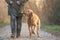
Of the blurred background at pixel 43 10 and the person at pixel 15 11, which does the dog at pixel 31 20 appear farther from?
the blurred background at pixel 43 10

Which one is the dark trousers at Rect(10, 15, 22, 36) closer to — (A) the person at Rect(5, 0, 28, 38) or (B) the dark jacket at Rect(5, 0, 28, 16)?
(A) the person at Rect(5, 0, 28, 38)

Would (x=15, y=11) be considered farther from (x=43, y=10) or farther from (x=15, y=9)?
(x=43, y=10)

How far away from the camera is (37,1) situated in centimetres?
2227

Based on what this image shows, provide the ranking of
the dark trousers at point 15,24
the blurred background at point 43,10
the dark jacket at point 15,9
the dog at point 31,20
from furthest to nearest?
the blurred background at point 43,10
the dark trousers at point 15,24
the dark jacket at point 15,9
the dog at point 31,20

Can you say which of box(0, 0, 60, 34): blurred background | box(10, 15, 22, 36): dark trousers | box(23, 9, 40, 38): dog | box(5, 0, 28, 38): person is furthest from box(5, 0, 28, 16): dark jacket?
box(0, 0, 60, 34): blurred background

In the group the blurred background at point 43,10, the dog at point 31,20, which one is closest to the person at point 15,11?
the dog at point 31,20

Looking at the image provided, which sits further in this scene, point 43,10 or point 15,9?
point 43,10

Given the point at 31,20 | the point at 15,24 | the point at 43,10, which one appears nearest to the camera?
the point at 31,20

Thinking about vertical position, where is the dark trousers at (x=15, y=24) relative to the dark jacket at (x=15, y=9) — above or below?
below

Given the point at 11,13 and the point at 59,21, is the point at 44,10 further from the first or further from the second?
the point at 11,13

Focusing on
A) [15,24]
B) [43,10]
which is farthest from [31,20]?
[43,10]

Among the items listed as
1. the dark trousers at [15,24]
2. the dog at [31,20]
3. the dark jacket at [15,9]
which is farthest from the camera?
the dark trousers at [15,24]

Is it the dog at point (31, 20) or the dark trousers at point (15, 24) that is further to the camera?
the dark trousers at point (15, 24)

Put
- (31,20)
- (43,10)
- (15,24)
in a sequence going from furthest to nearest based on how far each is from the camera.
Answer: (43,10), (15,24), (31,20)
